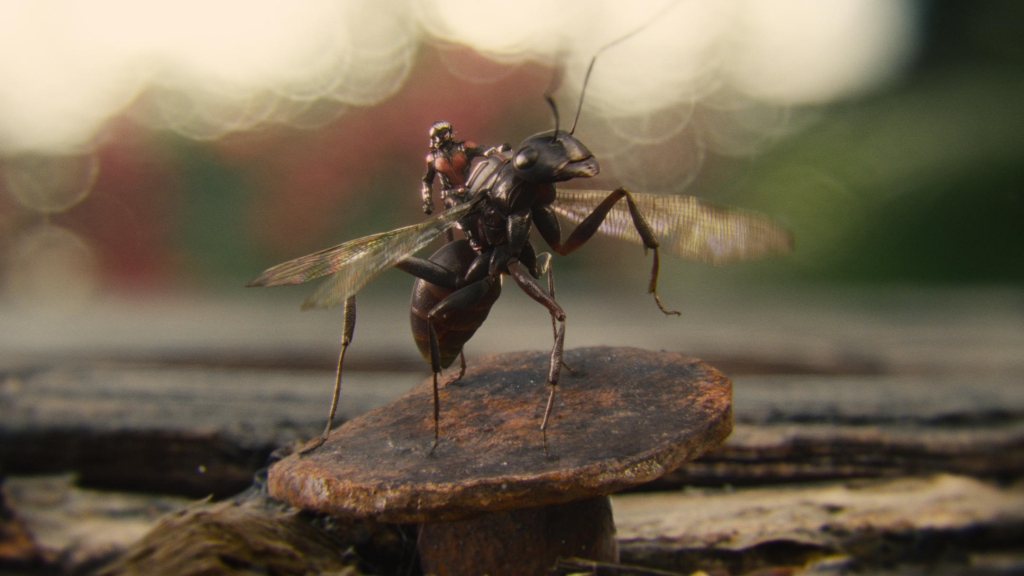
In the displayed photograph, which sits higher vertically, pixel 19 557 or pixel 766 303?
pixel 766 303

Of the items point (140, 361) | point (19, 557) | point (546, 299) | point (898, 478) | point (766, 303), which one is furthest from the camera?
point (766, 303)

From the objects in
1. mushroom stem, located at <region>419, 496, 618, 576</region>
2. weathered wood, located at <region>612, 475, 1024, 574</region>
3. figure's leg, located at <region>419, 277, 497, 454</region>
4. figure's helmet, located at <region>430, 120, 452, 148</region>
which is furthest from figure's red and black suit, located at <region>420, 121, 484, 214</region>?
weathered wood, located at <region>612, 475, 1024, 574</region>

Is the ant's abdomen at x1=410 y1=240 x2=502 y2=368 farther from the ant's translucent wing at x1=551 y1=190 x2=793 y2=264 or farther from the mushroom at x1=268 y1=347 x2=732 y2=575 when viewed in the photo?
the ant's translucent wing at x1=551 y1=190 x2=793 y2=264

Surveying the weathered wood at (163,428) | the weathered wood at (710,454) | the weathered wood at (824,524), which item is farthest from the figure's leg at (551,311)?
→ the weathered wood at (163,428)

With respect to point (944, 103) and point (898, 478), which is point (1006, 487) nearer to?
point (898, 478)

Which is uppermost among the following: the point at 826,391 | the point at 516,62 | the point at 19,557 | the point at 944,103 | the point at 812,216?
the point at 516,62

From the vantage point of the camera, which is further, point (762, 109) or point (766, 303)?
point (762, 109)

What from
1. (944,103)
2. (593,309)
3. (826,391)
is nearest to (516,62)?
(593,309)
